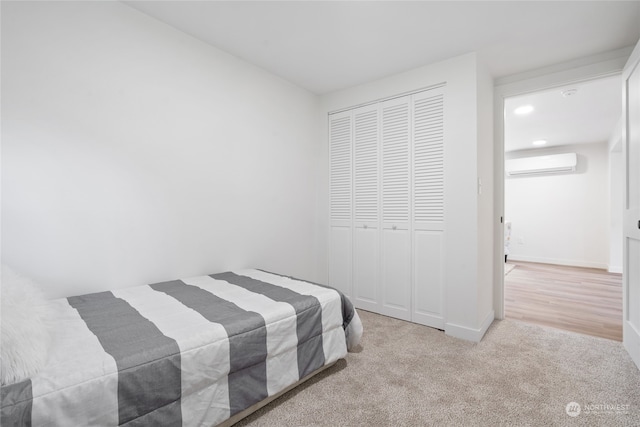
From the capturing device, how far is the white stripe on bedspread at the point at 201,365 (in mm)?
1271

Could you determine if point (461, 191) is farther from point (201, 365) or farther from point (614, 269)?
point (614, 269)

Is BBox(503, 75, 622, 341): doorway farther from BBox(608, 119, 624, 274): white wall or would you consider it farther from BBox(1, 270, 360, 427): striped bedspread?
BBox(1, 270, 360, 427): striped bedspread

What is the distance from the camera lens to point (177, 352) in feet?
4.09

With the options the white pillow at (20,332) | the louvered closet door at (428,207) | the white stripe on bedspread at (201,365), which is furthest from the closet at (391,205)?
the white pillow at (20,332)

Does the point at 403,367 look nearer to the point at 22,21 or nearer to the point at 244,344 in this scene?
the point at 244,344

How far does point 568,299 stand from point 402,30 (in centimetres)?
379

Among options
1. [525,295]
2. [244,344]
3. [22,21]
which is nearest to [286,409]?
[244,344]

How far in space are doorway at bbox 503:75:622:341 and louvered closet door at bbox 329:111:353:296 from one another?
5.69 ft

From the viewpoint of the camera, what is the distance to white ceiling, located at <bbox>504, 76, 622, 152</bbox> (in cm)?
333

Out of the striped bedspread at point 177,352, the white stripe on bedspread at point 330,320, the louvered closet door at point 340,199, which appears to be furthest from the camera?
the louvered closet door at point 340,199

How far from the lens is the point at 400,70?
9.33 ft

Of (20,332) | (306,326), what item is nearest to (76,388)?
(20,332)

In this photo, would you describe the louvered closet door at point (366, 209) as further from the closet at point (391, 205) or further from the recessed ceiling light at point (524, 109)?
the recessed ceiling light at point (524, 109)

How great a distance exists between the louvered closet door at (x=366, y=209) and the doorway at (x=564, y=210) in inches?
57.9
